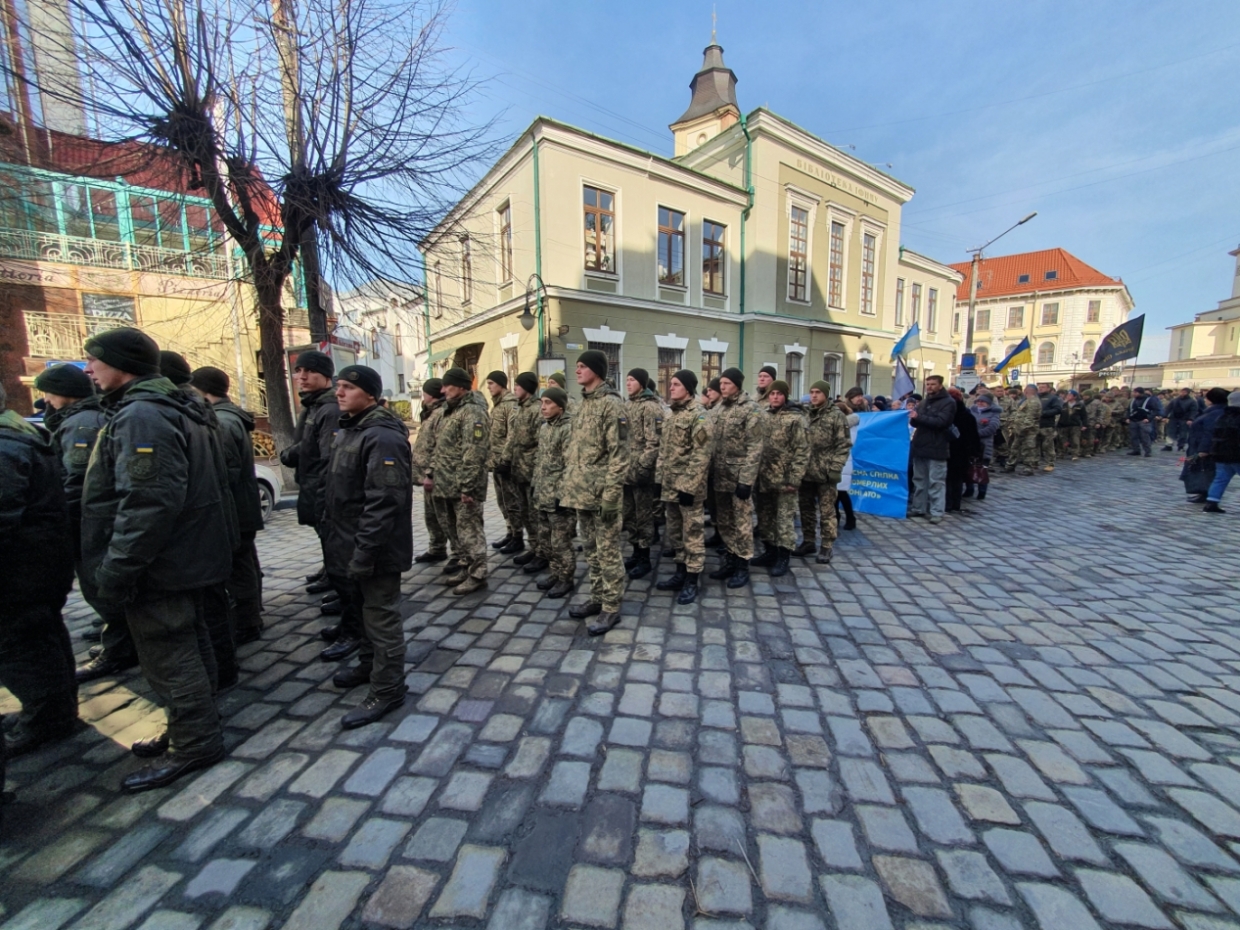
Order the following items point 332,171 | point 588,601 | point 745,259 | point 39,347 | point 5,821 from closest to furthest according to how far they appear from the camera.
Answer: point 5,821
point 588,601
point 332,171
point 39,347
point 745,259

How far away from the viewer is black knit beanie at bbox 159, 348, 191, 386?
131 inches

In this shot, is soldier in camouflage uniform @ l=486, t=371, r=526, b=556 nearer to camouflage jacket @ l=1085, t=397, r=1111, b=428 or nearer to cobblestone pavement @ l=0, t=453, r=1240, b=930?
cobblestone pavement @ l=0, t=453, r=1240, b=930

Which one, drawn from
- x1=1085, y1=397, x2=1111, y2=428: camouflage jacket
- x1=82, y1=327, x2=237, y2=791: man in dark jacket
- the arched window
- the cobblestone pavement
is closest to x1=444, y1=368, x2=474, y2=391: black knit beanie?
the cobblestone pavement

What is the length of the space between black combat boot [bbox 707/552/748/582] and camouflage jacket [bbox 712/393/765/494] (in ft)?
2.26

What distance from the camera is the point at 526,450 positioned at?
545cm

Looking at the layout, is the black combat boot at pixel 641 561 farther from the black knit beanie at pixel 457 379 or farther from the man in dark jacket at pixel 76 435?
the man in dark jacket at pixel 76 435

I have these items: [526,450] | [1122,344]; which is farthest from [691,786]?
[1122,344]

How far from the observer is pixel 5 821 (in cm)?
218

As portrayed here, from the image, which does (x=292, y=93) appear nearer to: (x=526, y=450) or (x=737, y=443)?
(x=526, y=450)

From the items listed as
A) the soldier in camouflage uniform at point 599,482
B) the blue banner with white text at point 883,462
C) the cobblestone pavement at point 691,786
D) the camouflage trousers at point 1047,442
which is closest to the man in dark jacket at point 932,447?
the blue banner with white text at point 883,462

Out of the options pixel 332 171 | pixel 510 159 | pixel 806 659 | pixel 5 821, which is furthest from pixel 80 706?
pixel 510 159

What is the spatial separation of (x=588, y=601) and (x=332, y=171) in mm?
6431

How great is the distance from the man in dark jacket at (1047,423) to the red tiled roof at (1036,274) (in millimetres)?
47419

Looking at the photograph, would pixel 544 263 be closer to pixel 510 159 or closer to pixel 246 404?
pixel 510 159
